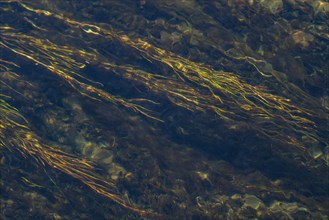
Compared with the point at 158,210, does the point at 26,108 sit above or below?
above

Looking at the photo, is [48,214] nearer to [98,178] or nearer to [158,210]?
[98,178]

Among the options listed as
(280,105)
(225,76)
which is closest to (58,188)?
(225,76)

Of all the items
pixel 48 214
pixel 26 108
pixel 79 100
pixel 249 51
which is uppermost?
pixel 249 51

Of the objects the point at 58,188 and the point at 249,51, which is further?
the point at 249,51

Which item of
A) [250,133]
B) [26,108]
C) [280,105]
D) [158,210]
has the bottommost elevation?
[158,210]

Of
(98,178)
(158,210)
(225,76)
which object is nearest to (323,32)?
(225,76)

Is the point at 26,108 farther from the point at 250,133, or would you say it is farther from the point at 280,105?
the point at 280,105
